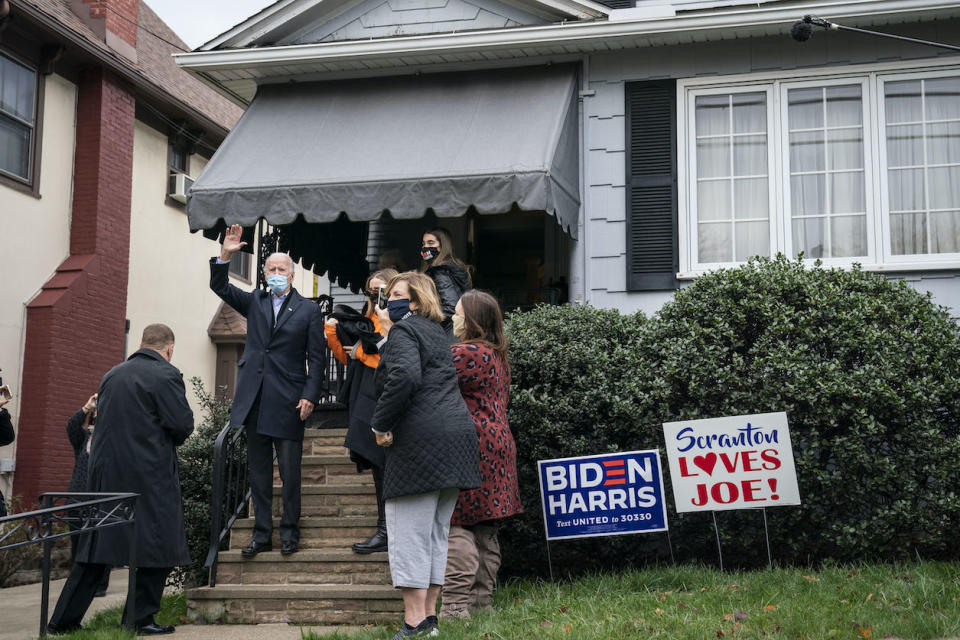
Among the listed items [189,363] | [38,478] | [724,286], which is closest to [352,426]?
[724,286]

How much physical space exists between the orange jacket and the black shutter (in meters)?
3.21

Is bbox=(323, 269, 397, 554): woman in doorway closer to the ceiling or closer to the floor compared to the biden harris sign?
closer to the ceiling

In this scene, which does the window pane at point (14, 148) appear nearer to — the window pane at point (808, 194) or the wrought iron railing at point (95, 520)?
the wrought iron railing at point (95, 520)

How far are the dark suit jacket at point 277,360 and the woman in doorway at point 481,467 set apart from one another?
157cm

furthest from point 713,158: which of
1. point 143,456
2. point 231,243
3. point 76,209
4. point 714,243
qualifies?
point 76,209

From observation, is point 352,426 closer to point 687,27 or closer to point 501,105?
point 501,105

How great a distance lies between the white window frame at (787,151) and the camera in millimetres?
9648

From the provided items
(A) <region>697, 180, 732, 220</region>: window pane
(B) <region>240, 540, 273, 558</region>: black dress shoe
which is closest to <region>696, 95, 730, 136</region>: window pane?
(A) <region>697, 180, 732, 220</region>: window pane

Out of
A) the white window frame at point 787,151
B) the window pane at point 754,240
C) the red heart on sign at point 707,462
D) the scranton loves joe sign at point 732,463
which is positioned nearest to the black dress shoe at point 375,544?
the scranton loves joe sign at point 732,463

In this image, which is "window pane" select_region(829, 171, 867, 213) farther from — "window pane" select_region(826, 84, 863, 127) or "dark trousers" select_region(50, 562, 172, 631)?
"dark trousers" select_region(50, 562, 172, 631)

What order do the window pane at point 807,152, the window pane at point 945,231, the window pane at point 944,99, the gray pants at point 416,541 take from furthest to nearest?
the window pane at point 807,152 → the window pane at point 944,99 → the window pane at point 945,231 → the gray pants at point 416,541

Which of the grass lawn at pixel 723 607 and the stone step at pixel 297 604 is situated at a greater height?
the grass lawn at pixel 723 607

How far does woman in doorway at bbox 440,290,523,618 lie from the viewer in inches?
238

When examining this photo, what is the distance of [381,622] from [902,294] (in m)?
4.63
